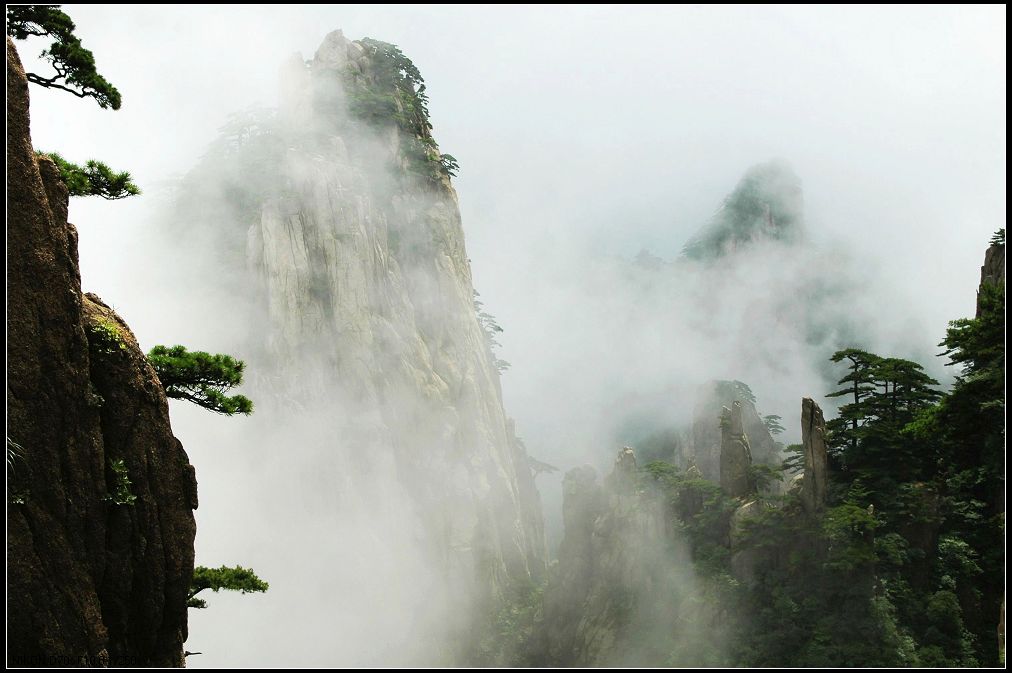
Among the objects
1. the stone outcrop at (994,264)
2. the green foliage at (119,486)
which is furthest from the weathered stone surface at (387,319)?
the stone outcrop at (994,264)

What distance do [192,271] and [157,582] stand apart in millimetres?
30489

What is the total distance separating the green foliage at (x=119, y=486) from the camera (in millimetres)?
9203

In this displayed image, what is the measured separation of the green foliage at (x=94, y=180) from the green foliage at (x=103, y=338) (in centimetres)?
226

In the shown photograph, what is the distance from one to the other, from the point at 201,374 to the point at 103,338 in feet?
5.88

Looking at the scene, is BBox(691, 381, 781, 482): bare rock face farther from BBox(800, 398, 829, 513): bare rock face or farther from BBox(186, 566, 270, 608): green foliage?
BBox(186, 566, 270, 608): green foliage

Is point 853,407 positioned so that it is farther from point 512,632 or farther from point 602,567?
point 512,632

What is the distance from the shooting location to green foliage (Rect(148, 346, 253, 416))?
10758mm

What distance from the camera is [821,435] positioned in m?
27.7

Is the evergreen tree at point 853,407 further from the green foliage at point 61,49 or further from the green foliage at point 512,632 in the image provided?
the green foliage at point 61,49

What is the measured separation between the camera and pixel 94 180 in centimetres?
1052

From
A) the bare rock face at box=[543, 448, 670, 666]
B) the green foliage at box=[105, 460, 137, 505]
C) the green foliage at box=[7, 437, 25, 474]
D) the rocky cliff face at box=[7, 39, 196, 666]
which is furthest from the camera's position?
the bare rock face at box=[543, 448, 670, 666]

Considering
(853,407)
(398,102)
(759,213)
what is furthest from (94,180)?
(759,213)

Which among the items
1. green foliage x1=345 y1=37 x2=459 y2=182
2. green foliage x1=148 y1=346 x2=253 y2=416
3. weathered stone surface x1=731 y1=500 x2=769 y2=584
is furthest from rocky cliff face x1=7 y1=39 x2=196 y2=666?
green foliage x1=345 y1=37 x2=459 y2=182

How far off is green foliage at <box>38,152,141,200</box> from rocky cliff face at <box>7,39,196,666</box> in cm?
136
